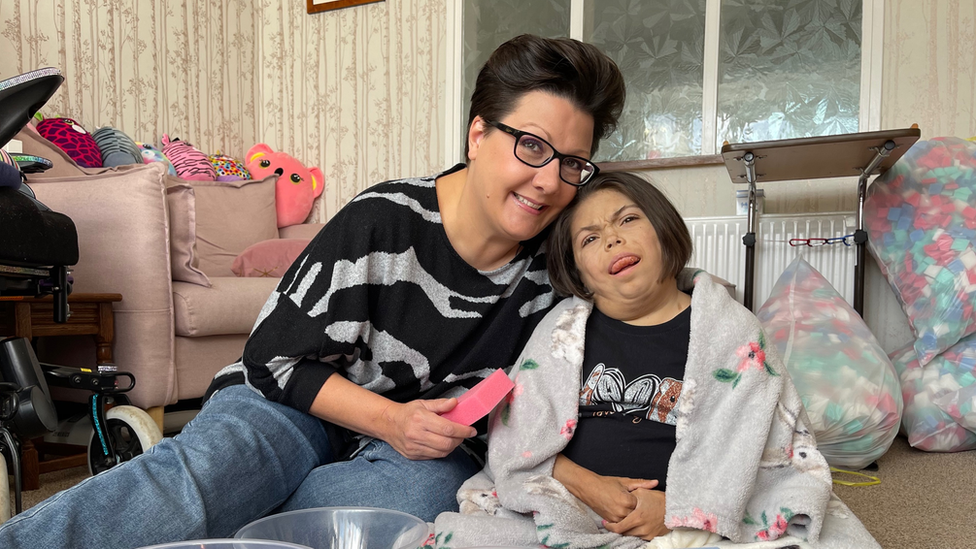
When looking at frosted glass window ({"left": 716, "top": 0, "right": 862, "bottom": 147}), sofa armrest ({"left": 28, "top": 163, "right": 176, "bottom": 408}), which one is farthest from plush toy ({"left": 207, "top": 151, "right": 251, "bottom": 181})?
frosted glass window ({"left": 716, "top": 0, "right": 862, "bottom": 147})

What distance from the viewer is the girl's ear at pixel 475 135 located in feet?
3.74

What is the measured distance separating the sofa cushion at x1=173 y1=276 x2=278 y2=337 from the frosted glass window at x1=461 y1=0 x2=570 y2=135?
1.48 metres

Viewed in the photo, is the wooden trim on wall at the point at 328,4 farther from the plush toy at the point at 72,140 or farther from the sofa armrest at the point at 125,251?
the sofa armrest at the point at 125,251

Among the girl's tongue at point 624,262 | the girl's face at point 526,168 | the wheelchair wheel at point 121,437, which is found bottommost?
the wheelchair wheel at point 121,437

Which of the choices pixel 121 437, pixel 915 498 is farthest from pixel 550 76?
pixel 121 437

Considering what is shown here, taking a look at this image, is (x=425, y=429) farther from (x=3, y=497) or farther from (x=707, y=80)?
(x=707, y=80)

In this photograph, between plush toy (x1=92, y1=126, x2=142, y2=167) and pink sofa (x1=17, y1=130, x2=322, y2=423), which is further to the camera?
plush toy (x1=92, y1=126, x2=142, y2=167)

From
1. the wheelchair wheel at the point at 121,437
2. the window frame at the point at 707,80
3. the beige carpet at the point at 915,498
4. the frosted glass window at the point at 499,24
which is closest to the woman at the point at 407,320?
the wheelchair wheel at the point at 121,437

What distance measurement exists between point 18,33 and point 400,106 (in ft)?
5.52

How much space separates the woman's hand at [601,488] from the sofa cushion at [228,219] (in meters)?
2.21

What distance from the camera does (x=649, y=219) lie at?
3.63 feet

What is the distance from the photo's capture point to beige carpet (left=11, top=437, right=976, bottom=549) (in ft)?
4.37

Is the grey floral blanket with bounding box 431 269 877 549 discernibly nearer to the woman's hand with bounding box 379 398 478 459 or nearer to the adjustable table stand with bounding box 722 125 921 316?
the woman's hand with bounding box 379 398 478 459

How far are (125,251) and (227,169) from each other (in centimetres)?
144
